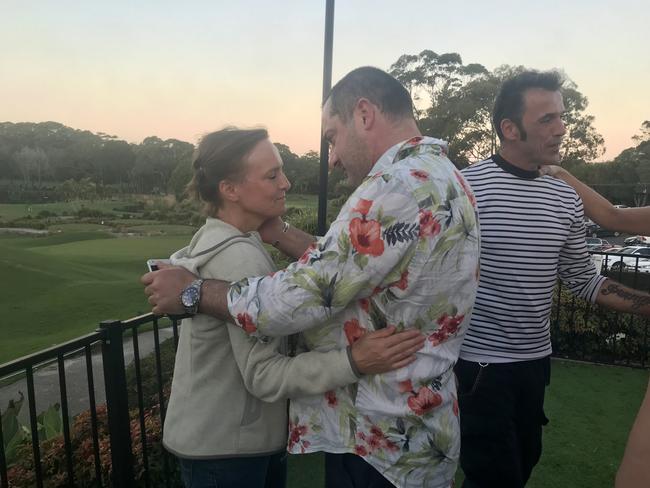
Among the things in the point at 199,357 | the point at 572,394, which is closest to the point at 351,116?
the point at 199,357

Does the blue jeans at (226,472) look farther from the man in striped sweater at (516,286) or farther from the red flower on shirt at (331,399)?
the man in striped sweater at (516,286)

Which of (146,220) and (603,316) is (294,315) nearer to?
(603,316)

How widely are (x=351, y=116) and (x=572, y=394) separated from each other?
384cm

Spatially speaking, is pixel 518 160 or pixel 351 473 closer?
pixel 351 473

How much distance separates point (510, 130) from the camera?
6.48 ft

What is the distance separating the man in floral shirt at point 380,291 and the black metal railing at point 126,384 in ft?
2.37

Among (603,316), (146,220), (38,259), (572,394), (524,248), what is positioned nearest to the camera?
(524,248)

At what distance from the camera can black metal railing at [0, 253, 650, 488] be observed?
1713mm

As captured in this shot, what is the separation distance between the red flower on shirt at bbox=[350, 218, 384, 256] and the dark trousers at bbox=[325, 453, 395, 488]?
526 mm

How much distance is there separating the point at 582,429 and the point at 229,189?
3358 millimetres

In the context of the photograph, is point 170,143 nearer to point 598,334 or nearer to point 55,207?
point 55,207

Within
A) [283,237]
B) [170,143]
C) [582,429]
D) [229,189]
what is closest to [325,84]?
[283,237]

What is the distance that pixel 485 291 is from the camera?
6.26 ft

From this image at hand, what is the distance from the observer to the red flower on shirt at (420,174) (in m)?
1.08
